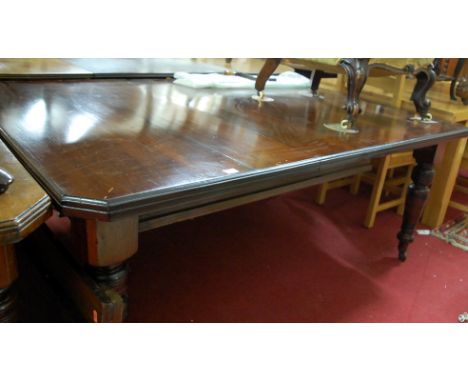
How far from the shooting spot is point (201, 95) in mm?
1581

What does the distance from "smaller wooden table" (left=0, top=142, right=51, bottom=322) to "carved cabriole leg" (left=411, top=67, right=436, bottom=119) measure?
139 cm

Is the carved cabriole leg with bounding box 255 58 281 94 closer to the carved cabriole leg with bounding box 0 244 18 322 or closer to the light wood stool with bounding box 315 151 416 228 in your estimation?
the light wood stool with bounding box 315 151 416 228

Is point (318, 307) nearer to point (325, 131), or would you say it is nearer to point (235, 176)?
point (325, 131)

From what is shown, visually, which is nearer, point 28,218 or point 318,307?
point 28,218

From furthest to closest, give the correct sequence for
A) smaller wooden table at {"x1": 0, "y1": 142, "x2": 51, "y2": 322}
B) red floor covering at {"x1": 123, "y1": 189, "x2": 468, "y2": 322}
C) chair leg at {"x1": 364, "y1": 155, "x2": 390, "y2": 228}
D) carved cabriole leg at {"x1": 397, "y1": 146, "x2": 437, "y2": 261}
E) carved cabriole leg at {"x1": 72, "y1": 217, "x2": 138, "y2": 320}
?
chair leg at {"x1": 364, "y1": 155, "x2": 390, "y2": 228} < carved cabriole leg at {"x1": 397, "y1": 146, "x2": 437, "y2": 261} < red floor covering at {"x1": 123, "y1": 189, "x2": 468, "y2": 322} < carved cabriole leg at {"x1": 72, "y1": 217, "x2": 138, "y2": 320} < smaller wooden table at {"x1": 0, "y1": 142, "x2": 51, "y2": 322}

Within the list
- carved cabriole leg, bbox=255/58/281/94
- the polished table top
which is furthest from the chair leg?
carved cabriole leg, bbox=255/58/281/94

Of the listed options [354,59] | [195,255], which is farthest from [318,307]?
[354,59]

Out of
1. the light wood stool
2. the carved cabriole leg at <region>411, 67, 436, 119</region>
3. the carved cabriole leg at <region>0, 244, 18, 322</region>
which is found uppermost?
the carved cabriole leg at <region>411, 67, 436, 119</region>

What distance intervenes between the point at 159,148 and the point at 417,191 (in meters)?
1.19

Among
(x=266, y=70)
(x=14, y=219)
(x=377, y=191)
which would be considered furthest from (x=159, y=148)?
(x=377, y=191)

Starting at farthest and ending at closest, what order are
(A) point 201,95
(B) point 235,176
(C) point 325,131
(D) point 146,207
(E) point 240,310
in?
1. (A) point 201,95
2. (E) point 240,310
3. (C) point 325,131
4. (B) point 235,176
5. (D) point 146,207

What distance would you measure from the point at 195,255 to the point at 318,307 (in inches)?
22.0

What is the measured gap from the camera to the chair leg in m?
2.08

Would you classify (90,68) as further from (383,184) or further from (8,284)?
(383,184)
